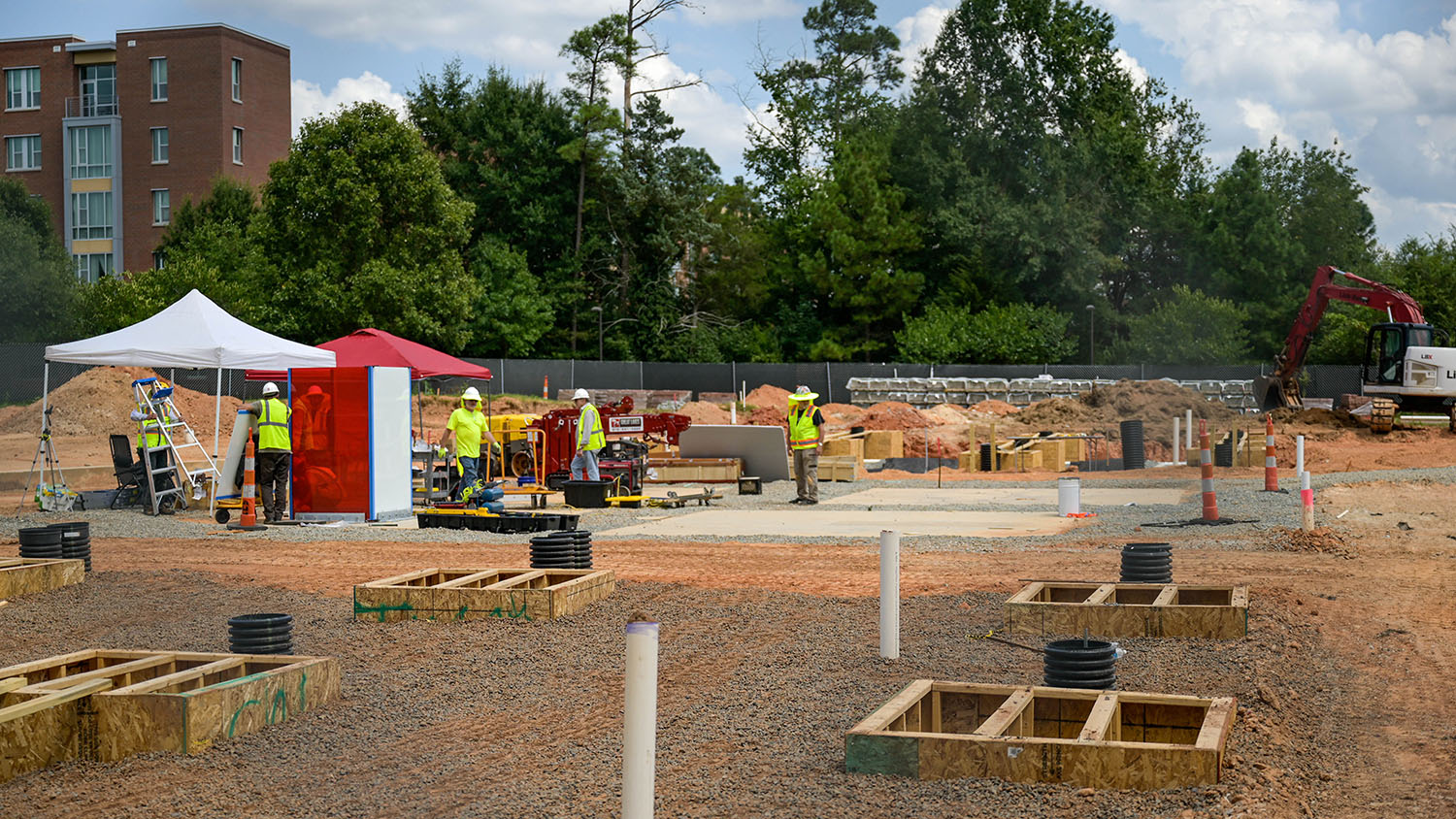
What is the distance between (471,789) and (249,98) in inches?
2493

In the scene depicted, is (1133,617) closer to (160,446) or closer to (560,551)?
(560,551)

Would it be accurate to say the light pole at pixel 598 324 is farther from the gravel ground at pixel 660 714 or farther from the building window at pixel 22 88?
the gravel ground at pixel 660 714

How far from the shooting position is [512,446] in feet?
89.2

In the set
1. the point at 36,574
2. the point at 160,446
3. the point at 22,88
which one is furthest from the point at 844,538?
the point at 22,88

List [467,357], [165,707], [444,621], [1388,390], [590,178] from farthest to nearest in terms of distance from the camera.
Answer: [590,178], [467,357], [1388,390], [444,621], [165,707]

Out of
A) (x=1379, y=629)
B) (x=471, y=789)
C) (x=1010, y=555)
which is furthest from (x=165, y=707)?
(x=1010, y=555)

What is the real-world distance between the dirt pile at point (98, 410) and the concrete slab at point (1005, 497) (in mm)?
21421

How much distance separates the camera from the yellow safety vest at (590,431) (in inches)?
841

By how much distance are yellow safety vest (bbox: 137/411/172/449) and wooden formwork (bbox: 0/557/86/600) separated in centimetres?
822

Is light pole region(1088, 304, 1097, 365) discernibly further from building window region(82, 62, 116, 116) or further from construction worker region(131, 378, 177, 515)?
building window region(82, 62, 116, 116)

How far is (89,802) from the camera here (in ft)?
19.1

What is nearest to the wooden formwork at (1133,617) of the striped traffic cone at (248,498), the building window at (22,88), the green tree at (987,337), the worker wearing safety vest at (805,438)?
the worker wearing safety vest at (805,438)

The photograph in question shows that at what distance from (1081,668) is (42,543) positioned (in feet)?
36.8

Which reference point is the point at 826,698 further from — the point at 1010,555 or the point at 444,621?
the point at 1010,555
